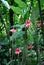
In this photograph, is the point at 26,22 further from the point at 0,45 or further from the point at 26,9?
the point at 0,45

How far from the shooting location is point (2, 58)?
2438 mm

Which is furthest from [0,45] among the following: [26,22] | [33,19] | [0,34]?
[33,19]

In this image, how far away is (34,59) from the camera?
6.82 ft

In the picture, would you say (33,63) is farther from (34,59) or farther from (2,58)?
(2,58)

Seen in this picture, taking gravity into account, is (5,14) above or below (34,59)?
above

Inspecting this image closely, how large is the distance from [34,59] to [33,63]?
7 cm

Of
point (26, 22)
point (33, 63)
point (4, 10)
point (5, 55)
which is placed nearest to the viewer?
point (26, 22)

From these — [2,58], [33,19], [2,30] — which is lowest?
[2,58]

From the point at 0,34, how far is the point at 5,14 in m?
0.24

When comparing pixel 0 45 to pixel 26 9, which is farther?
pixel 0 45

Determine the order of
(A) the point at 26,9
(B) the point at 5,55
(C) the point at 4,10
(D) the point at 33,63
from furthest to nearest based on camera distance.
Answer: (C) the point at 4,10 → (B) the point at 5,55 → (D) the point at 33,63 → (A) the point at 26,9

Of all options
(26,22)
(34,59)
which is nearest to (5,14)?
(34,59)

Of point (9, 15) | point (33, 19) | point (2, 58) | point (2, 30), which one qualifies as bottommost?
point (2, 58)

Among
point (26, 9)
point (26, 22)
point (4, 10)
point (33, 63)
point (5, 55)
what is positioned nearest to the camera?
point (26, 9)
